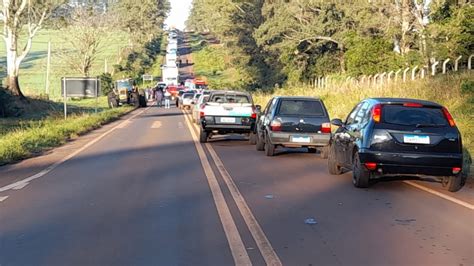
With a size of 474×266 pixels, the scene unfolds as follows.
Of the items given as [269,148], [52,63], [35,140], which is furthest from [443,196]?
[52,63]

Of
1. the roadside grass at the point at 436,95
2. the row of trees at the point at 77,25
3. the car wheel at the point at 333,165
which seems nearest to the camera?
the car wheel at the point at 333,165

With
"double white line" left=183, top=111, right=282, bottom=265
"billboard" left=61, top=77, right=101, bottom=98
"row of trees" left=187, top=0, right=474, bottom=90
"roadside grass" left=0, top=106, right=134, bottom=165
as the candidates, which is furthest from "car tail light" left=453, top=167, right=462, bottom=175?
"billboard" left=61, top=77, right=101, bottom=98

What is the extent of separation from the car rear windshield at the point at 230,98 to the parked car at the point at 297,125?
356 centimetres

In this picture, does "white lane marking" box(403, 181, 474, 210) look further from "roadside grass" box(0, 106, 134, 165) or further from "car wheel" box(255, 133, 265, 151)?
"roadside grass" box(0, 106, 134, 165)

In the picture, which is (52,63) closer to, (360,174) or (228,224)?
(360,174)

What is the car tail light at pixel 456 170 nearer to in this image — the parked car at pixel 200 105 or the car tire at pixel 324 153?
the car tire at pixel 324 153

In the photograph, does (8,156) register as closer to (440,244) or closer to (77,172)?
(77,172)

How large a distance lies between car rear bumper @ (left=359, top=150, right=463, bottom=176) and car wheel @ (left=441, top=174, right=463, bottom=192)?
21cm

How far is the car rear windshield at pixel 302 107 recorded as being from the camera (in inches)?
693

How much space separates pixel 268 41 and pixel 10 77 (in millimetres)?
25067

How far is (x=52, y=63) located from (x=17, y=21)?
49634 millimetres

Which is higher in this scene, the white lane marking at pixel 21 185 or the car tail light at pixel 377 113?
the car tail light at pixel 377 113

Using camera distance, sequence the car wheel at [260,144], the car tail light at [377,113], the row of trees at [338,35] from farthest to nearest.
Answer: the row of trees at [338,35]
the car wheel at [260,144]
the car tail light at [377,113]

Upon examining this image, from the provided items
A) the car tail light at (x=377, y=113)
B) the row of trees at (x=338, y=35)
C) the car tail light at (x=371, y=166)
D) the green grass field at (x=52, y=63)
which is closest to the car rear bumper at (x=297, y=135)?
the car tail light at (x=377, y=113)
